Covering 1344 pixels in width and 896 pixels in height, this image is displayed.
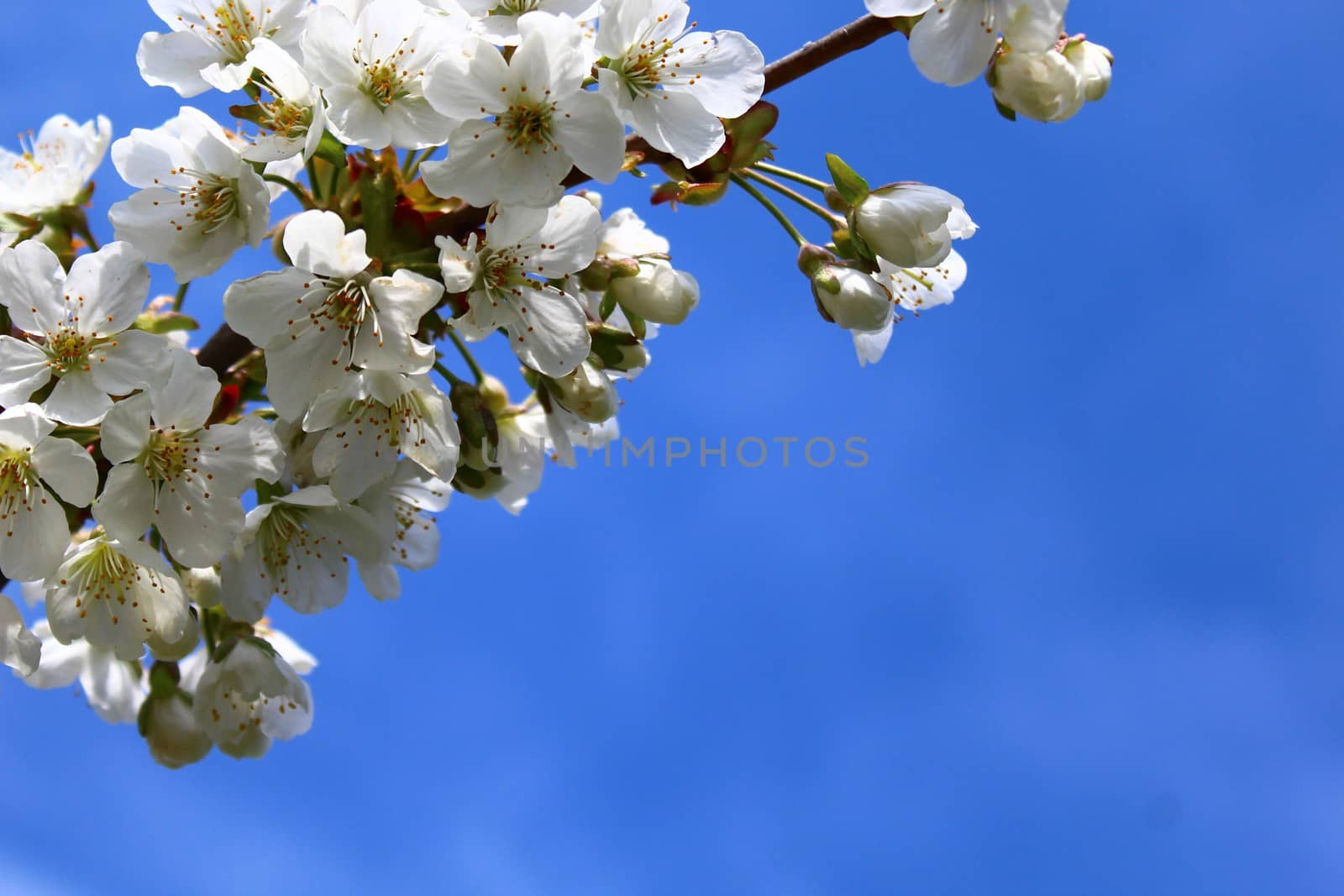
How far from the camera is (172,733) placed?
2650 millimetres

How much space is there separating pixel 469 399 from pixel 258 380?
0.41 meters

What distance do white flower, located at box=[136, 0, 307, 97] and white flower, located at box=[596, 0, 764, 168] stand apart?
61cm

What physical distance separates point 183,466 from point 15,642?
519 mm

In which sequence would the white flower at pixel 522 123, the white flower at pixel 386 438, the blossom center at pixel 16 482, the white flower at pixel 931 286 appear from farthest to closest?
the white flower at pixel 931 286 < the white flower at pixel 386 438 < the blossom center at pixel 16 482 < the white flower at pixel 522 123

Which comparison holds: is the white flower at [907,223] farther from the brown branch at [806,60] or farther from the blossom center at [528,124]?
the blossom center at [528,124]

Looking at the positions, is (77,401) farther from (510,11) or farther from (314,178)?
(510,11)

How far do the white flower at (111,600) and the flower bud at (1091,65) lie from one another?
1864mm

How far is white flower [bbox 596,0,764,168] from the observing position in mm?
1862

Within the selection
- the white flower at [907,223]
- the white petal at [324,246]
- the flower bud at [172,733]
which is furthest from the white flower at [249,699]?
the white flower at [907,223]

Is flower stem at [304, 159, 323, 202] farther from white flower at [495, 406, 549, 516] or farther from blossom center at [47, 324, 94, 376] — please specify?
white flower at [495, 406, 549, 516]

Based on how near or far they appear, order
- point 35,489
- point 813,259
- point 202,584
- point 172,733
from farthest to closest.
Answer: point 172,733 → point 202,584 → point 813,259 → point 35,489

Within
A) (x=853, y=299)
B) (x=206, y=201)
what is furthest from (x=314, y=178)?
(x=853, y=299)

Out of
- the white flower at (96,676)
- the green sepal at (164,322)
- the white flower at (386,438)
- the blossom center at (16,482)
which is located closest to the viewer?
the blossom center at (16,482)

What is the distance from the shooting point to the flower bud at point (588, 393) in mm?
2154
